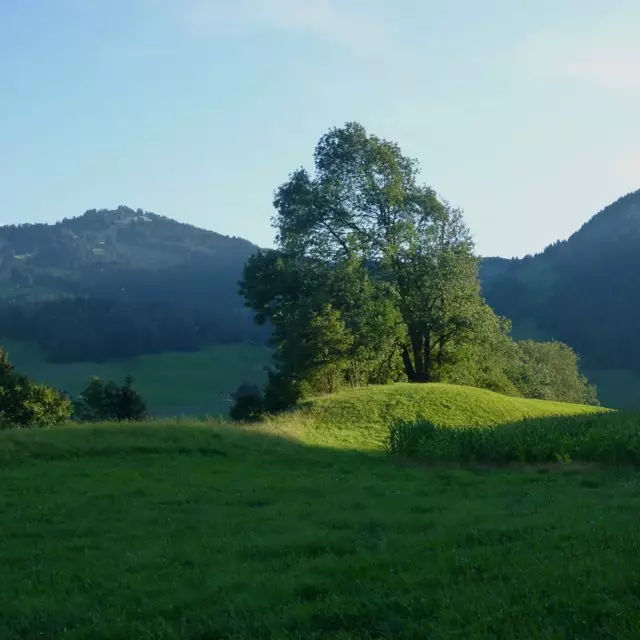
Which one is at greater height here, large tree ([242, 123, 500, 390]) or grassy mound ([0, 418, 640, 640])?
large tree ([242, 123, 500, 390])

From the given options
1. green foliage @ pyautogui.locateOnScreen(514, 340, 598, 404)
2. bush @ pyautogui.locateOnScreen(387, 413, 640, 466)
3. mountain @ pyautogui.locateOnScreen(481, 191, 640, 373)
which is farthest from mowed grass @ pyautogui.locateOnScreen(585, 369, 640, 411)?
bush @ pyautogui.locateOnScreen(387, 413, 640, 466)

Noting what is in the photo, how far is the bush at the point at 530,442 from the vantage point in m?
19.5

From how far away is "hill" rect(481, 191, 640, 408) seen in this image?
141000mm

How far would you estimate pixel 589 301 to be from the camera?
Result: 161125mm

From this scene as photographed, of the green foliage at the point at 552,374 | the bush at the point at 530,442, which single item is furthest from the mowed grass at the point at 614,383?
the bush at the point at 530,442

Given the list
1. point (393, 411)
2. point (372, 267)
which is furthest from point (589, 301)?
point (393, 411)

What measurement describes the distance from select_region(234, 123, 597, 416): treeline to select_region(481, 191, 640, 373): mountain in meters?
98.5

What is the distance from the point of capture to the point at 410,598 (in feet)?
24.4

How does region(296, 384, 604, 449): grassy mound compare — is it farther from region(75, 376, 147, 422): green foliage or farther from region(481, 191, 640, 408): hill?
region(481, 191, 640, 408): hill

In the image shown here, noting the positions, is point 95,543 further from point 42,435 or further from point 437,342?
point 437,342

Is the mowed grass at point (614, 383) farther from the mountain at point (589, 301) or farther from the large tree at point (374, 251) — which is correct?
the large tree at point (374, 251)

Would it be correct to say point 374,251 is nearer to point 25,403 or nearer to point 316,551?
point 25,403

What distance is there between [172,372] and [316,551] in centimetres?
13166

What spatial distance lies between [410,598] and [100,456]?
17057 millimetres
